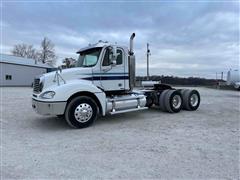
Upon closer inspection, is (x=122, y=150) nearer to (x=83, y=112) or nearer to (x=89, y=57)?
(x=83, y=112)

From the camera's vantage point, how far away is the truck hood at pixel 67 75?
19.7 feet

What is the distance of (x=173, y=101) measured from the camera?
337 inches

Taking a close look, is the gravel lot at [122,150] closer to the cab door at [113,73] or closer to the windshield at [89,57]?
the cab door at [113,73]

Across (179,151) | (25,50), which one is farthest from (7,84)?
(179,151)

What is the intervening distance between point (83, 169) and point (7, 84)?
3555 cm

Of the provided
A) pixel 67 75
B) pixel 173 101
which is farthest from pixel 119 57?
pixel 173 101

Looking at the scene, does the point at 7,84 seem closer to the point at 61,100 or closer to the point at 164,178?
the point at 61,100

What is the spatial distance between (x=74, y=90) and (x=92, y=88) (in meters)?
0.59

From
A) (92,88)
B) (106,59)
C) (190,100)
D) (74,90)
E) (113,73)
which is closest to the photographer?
(74,90)

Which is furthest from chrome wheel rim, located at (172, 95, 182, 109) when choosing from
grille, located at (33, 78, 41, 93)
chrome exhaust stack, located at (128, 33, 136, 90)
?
grille, located at (33, 78, 41, 93)

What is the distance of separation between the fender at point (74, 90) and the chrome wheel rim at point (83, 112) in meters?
0.42

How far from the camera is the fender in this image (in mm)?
5570

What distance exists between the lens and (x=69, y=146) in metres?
4.44

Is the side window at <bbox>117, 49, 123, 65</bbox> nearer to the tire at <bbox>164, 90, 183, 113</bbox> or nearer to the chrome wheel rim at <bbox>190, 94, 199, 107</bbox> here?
the tire at <bbox>164, 90, 183, 113</bbox>
